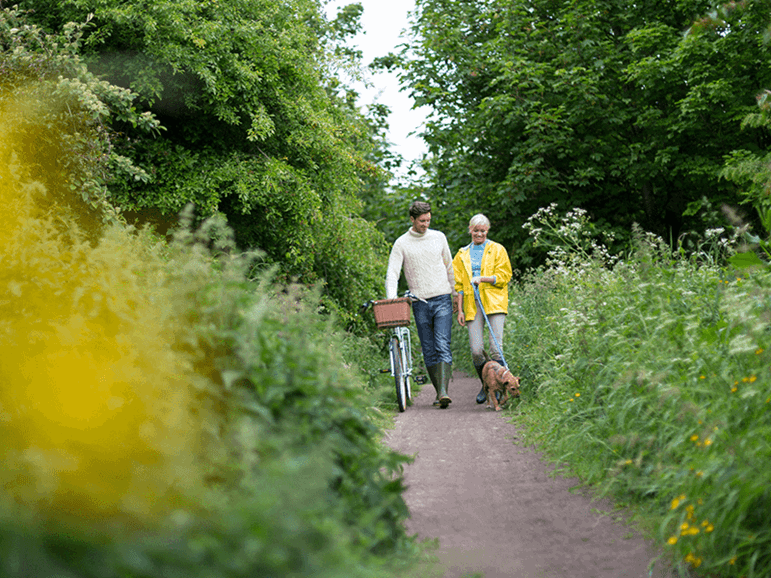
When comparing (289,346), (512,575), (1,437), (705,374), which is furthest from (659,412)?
(1,437)

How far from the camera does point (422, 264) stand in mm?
8844

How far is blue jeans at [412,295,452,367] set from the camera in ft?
28.9

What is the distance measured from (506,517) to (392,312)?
4.20m

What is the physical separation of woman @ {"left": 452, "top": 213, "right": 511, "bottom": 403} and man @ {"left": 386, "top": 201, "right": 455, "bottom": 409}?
239mm

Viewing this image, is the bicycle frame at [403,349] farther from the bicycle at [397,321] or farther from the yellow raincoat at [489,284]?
the yellow raincoat at [489,284]

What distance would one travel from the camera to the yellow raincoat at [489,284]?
8.78 m

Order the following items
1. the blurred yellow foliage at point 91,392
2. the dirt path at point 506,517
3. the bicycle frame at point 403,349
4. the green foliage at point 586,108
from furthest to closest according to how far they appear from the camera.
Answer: the green foliage at point 586,108
the bicycle frame at point 403,349
the dirt path at point 506,517
the blurred yellow foliage at point 91,392

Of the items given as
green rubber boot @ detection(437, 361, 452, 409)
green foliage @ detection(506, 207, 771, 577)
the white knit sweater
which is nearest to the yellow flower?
green foliage @ detection(506, 207, 771, 577)

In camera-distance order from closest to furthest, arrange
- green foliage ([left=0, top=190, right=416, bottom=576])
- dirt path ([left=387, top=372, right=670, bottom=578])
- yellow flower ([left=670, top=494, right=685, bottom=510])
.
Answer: green foliage ([left=0, top=190, right=416, bottom=576]) < yellow flower ([left=670, top=494, right=685, bottom=510]) < dirt path ([left=387, top=372, right=670, bottom=578])

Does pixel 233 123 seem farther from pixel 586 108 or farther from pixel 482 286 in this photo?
pixel 586 108

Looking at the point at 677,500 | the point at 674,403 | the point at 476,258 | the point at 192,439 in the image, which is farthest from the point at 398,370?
the point at 192,439

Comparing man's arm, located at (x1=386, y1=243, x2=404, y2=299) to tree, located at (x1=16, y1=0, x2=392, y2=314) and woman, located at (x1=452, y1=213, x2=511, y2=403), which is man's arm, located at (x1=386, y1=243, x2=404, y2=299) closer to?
woman, located at (x1=452, y1=213, x2=511, y2=403)

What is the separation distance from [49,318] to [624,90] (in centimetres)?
1740

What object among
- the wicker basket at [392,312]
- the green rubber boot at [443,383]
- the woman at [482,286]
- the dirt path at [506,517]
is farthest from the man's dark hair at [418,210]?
the dirt path at [506,517]
